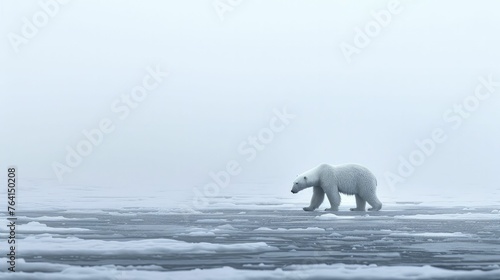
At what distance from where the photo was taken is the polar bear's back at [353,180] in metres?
17.1

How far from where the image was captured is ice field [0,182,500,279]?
24.6 feet

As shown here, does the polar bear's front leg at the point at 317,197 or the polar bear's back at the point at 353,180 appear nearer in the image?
the polar bear's back at the point at 353,180

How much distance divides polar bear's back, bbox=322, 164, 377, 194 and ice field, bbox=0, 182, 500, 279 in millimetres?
1550

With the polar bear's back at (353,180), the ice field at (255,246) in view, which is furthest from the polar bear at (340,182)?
the ice field at (255,246)

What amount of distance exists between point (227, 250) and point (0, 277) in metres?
2.68

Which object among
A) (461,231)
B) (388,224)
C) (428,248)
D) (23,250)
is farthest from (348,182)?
(23,250)

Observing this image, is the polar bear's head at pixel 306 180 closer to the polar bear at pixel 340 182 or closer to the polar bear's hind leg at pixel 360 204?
the polar bear at pixel 340 182

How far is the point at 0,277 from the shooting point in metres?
7.15

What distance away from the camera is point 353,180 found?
56.4ft

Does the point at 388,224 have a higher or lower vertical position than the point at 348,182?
lower

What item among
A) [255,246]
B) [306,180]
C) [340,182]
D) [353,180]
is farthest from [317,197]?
[255,246]

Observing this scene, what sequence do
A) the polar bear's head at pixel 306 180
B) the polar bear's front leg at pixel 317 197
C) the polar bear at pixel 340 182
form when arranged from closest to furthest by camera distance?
the polar bear at pixel 340 182, the polar bear's head at pixel 306 180, the polar bear's front leg at pixel 317 197

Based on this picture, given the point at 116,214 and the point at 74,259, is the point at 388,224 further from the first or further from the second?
the point at 74,259

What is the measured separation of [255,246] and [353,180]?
7.85m
